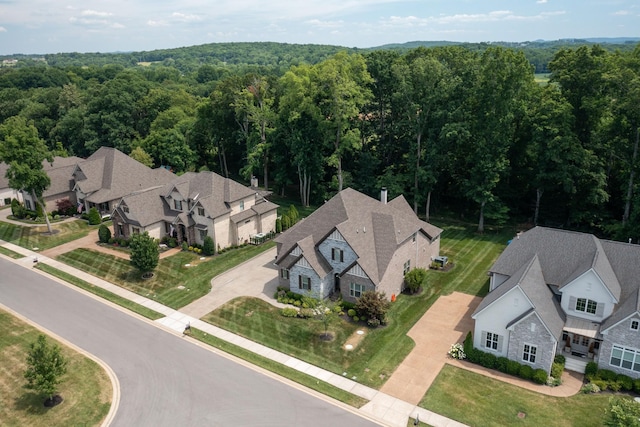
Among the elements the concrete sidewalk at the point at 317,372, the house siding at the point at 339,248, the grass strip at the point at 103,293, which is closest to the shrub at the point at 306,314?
the house siding at the point at 339,248

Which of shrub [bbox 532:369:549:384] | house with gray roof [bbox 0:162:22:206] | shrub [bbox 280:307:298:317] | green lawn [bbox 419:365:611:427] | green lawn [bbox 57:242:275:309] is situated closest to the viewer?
green lawn [bbox 419:365:611:427]

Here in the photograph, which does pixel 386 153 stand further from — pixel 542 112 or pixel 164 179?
pixel 164 179

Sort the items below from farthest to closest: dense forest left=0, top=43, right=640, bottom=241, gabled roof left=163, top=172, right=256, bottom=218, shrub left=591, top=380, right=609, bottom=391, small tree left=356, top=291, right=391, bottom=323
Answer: gabled roof left=163, top=172, right=256, bottom=218, dense forest left=0, top=43, right=640, bottom=241, small tree left=356, top=291, right=391, bottom=323, shrub left=591, top=380, right=609, bottom=391

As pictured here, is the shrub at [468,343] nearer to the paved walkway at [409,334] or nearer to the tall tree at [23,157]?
the paved walkway at [409,334]

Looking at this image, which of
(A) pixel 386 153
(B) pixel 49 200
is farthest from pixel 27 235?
(A) pixel 386 153

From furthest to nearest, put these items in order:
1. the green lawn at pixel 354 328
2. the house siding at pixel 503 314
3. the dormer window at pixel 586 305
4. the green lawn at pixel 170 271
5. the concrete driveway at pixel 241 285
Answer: the green lawn at pixel 170 271 → the concrete driveway at pixel 241 285 → the green lawn at pixel 354 328 → the dormer window at pixel 586 305 → the house siding at pixel 503 314

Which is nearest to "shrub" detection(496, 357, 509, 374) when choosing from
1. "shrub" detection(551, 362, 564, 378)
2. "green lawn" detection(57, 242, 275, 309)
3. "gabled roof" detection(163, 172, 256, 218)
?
"shrub" detection(551, 362, 564, 378)

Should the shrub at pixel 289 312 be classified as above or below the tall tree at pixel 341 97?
below

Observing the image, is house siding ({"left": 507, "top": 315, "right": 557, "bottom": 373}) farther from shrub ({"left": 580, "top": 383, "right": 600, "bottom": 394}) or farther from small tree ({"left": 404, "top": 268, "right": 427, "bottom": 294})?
small tree ({"left": 404, "top": 268, "right": 427, "bottom": 294})
